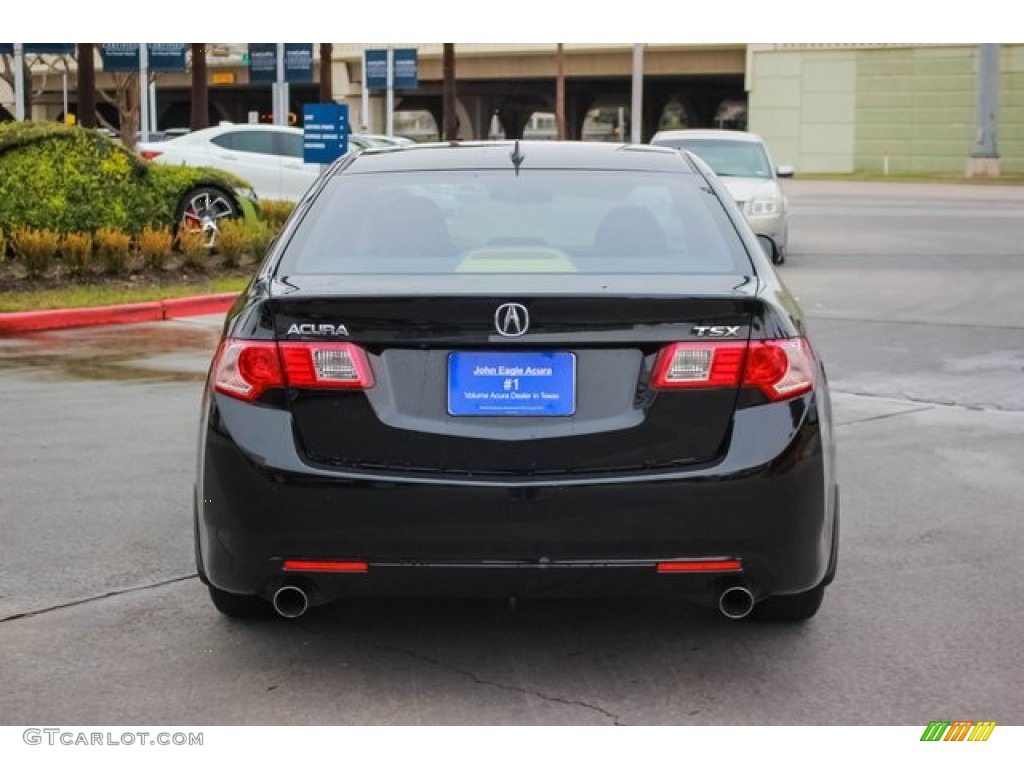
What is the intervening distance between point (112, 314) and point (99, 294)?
2.96ft

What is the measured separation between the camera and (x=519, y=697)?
4.23m

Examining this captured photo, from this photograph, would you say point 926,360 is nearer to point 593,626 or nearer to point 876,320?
point 876,320

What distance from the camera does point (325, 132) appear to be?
18438 millimetres

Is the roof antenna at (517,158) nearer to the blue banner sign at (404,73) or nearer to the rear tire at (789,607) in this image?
the rear tire at (789,607)

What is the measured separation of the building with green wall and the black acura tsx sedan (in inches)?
2524

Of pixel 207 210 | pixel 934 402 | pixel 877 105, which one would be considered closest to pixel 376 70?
pixel 877 105

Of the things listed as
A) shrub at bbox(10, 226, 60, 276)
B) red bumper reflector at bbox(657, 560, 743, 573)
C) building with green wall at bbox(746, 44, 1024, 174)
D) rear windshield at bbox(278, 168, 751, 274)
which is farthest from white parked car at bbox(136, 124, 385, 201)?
building with green wall at bbox(746, 44, 1024, 174)

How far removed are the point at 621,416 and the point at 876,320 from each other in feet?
31.8

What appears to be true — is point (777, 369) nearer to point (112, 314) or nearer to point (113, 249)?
point (112, 314)

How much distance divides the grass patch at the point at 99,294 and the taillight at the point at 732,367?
380 inches

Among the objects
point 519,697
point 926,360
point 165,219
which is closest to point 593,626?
point 519,697

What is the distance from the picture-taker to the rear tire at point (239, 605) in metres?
4.77

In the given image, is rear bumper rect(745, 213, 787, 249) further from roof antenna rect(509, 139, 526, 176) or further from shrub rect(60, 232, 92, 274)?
roof antenna rect(509, 139, 526, 176)

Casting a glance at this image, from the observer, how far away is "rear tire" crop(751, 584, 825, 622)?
4758mm
